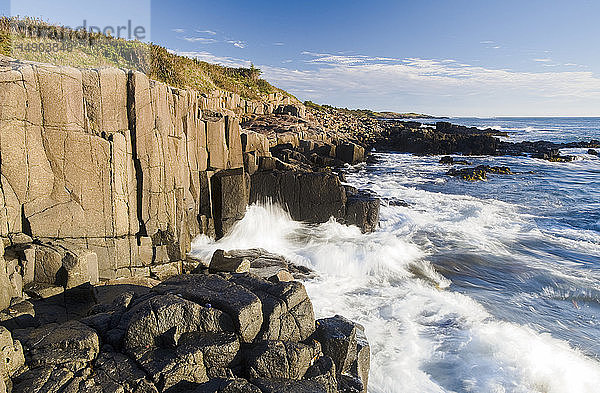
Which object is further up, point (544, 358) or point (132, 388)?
point (132, 388)

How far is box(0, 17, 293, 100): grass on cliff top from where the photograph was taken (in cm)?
2373

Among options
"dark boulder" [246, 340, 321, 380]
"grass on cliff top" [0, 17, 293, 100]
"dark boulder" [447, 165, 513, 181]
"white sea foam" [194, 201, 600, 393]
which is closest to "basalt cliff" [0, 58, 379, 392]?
"dark boulder" [246, 340, 321, 380]

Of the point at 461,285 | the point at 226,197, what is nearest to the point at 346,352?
the point at 461,285

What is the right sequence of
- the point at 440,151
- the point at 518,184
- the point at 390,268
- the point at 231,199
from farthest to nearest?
1. the point at 440,151
2. the point at 518,184
3. the point at 231,199
4. the point at 390,268

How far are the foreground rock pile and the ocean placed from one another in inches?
82.3

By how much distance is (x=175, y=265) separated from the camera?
11.6 metres

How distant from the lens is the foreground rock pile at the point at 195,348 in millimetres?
4703

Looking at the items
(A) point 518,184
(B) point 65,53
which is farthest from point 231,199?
(A) point 518,184

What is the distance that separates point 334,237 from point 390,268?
316 cm

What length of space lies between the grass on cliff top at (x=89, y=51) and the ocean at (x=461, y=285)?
61.3 feet

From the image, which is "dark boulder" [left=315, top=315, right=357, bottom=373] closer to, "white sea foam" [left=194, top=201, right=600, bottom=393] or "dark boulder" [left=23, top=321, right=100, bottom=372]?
"white sea foam" [left=194, top=201, right=600, bottom=393]

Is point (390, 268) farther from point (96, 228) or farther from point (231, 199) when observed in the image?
point (96, 228)

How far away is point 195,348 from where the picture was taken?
5148 millimetres

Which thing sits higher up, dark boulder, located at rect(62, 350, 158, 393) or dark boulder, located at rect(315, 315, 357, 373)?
dark boulder, located at rect(62, 350, 158, 393)
